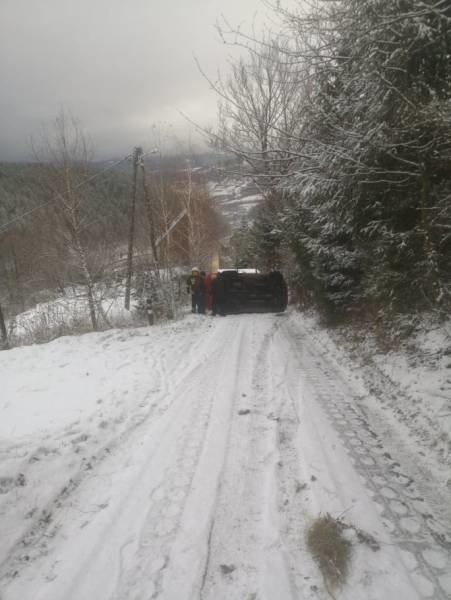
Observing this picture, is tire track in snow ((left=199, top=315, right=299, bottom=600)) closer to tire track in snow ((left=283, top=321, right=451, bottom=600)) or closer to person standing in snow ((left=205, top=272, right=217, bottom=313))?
tire track in snow ((left=283, top=321, right=451, bottom=600))

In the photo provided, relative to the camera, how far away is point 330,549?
224 centimetres

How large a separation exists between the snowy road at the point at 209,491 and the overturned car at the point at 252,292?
6.68 m

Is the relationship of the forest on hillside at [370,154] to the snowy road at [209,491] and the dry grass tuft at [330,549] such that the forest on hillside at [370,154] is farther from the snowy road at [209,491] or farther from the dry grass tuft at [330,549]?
the dry grass tuft at [330,549]

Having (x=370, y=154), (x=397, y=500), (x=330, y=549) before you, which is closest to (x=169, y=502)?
(x=330, y=549)

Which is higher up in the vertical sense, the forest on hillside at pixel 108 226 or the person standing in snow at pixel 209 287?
the forest on hillside at pixel 108 226

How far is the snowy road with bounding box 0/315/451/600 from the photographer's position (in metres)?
2.13

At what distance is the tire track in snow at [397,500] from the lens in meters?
2.12

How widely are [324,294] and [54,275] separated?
13619 mm

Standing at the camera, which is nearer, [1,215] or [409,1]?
[409,1]

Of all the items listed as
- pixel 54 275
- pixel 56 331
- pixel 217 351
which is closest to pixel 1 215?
pixel 54 275

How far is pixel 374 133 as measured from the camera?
418 cm

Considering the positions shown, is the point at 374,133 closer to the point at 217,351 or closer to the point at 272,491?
the point at 272,491

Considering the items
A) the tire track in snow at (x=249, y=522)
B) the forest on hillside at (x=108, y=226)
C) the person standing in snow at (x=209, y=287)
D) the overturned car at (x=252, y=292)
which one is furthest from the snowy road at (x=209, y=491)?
the forest on hillside at (x=108, y=226)

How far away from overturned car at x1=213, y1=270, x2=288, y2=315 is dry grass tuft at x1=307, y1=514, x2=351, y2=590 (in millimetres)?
9763
